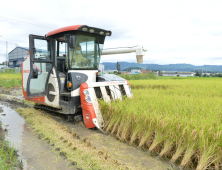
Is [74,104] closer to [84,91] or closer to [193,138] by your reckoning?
[84,91]

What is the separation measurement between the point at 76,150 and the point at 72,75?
2141 millimetres

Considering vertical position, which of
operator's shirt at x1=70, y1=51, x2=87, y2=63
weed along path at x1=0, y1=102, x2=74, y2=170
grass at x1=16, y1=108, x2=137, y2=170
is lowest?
weed along path at x1=0, y1=102, x2=74, y2=170

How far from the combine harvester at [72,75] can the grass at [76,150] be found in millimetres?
657

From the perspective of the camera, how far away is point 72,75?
4.77 m

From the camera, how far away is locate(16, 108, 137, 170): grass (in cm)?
275

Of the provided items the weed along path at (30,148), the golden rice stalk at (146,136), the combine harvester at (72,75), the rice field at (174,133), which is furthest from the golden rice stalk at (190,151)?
the combine harvester at (72,75)

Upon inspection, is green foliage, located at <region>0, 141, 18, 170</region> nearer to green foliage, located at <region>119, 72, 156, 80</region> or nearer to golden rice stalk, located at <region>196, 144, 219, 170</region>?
golden rice stalk, located at <region>196, 144, 219, 170</region>

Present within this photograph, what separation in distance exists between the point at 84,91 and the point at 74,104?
530 millimetres

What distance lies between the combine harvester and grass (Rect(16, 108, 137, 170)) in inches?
25.9

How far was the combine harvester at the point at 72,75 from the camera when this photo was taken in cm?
449

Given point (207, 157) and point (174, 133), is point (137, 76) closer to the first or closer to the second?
point (174, 133)

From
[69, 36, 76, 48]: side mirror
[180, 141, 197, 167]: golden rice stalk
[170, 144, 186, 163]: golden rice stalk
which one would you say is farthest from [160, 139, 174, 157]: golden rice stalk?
[69, 36, 76, 48]: side mirror

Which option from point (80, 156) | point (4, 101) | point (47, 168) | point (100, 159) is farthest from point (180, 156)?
point (4, 101)

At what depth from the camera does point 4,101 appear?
8.36m
